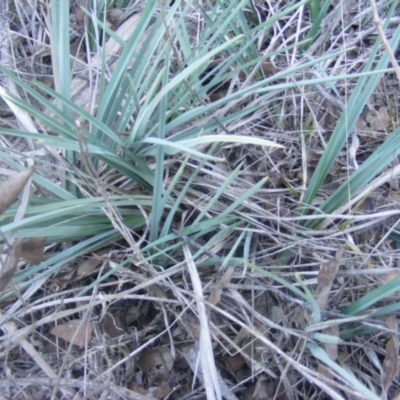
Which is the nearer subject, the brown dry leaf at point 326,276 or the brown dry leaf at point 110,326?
the brown dry leaf at point 326,276

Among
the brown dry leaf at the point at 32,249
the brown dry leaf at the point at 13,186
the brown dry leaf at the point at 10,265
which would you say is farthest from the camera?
the brown dry leaf at the point at 32,249

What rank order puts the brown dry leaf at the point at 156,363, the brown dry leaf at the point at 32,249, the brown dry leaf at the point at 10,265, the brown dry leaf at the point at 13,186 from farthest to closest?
the brown dry leaf at the point at 156,363, the brown dry leaf at the point at 32,249, the brown dry leaf at the point at 10,265, the brown dry leaf at the point at 13,186

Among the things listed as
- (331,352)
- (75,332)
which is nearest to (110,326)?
(75,332)

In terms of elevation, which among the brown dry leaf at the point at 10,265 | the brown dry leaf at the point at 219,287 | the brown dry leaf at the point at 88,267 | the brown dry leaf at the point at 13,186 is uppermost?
the brown dry leaf at the point at 13,186

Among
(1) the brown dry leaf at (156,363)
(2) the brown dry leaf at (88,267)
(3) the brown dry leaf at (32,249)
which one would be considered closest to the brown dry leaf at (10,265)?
(3) the brown dry leaf at (32,249)

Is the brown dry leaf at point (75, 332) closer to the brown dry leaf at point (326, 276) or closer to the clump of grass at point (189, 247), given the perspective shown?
the clump of grass at point (189, 247)

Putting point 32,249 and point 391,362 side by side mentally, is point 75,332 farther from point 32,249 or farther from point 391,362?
point 391,362

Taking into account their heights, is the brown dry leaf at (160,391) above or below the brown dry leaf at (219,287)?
below
